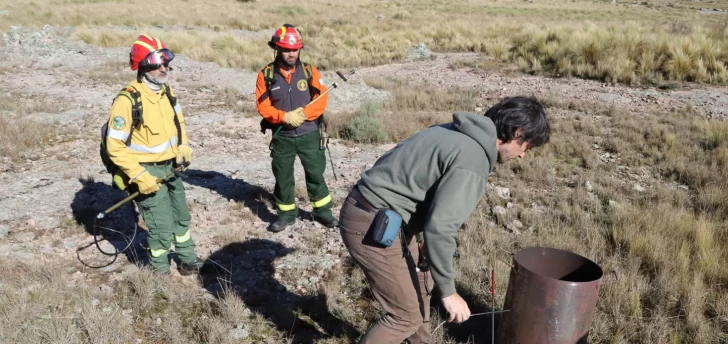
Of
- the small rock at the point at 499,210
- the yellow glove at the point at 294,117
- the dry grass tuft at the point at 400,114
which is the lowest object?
the small rock at the point at 499,210

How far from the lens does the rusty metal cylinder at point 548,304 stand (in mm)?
2688

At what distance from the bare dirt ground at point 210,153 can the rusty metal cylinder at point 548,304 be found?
6.18 feet

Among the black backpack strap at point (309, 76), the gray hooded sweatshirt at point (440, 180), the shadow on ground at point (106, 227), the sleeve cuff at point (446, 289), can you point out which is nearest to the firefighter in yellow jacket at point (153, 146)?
the shadow on ground at point (106, 227)

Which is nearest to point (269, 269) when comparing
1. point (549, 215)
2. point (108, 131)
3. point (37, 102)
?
point (108, 131)

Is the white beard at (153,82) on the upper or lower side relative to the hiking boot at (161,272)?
upper

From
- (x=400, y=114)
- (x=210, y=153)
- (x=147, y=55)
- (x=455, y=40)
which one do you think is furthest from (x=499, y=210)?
(x=455, y=40)

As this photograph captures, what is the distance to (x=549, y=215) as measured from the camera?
209 inches

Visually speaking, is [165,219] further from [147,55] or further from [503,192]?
[503,192]

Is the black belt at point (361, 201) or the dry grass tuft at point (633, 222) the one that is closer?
the black belt at point (361, 201)

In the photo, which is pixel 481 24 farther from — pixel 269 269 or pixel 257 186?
pixel 269 269

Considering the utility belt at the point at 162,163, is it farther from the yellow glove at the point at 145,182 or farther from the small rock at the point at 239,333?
the small rock at the point at 239,333

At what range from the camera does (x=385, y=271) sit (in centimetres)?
249

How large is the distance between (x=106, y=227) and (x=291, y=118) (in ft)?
7.32

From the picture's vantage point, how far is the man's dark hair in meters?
2.24
